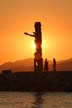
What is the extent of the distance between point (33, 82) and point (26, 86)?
5.26 ft

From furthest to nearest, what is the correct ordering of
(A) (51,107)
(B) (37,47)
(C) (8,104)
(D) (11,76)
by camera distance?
1. (D) (11,76)
2. (B) (37,47)
3. (C) (8,104)
4. (A) (51,107)

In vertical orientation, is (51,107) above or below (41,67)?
below

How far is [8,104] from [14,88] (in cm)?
5501

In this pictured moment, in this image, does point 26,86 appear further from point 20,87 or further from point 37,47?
point 37,47

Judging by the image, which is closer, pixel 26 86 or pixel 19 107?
pixel 19 107

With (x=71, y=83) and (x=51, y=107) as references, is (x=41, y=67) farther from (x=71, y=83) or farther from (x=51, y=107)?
(x=51, y=107)

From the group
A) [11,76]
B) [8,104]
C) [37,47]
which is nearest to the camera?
[8,104]

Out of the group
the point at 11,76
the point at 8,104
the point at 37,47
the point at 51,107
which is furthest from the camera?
the point at 11,76

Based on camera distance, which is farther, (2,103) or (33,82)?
(33,82)

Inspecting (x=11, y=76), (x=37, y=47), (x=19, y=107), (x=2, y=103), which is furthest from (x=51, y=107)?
(x=11, y=76)

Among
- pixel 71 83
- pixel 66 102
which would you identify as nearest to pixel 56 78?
pixel 71 83

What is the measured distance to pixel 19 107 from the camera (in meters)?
85.2

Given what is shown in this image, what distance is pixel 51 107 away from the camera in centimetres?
8494

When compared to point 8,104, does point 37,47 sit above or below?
above
